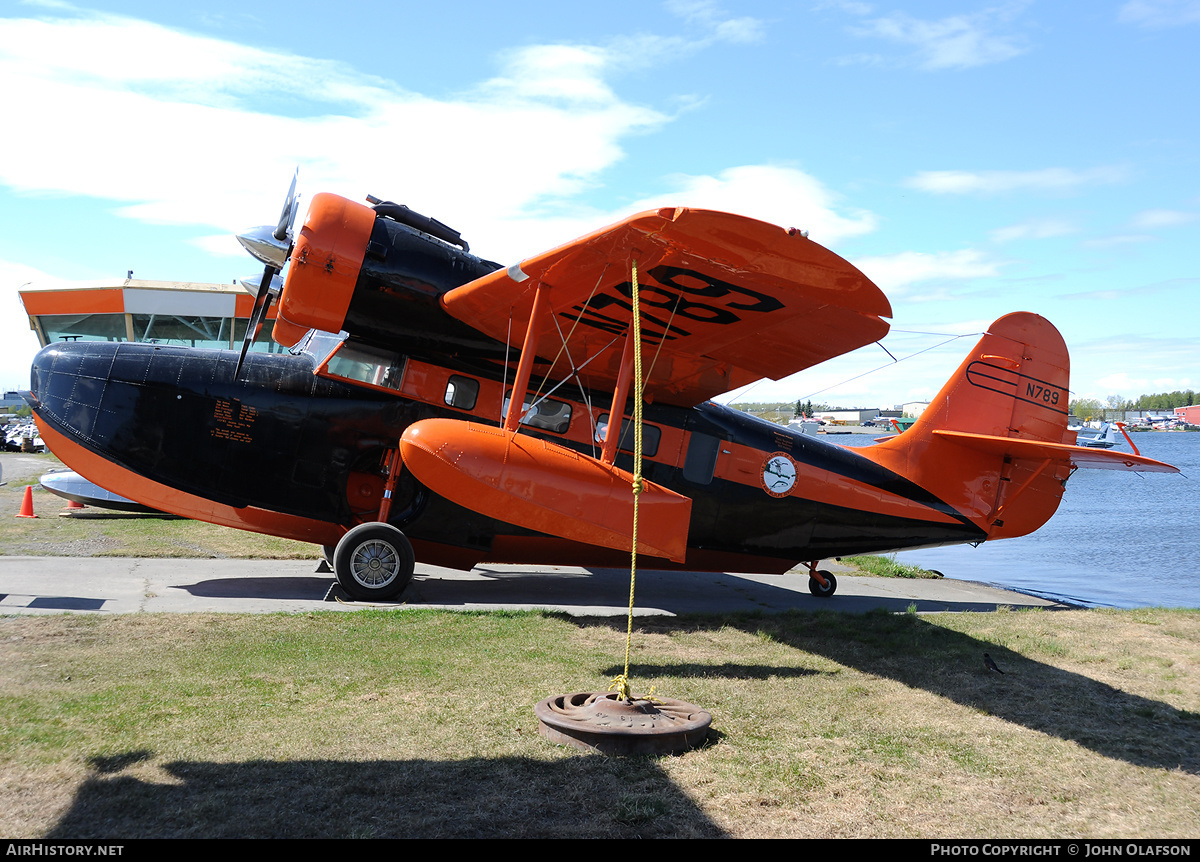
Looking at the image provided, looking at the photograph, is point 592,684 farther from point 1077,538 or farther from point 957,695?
point 1077,538

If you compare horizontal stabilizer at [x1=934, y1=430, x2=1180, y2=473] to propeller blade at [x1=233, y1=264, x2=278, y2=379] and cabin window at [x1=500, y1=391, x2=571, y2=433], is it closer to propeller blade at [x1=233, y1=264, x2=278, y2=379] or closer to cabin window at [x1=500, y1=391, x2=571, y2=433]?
cabin window at [x1=500, y1=391, x2=571, y2=433]

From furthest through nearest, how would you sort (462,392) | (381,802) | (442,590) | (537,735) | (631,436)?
(442,590), (631,436), (462,392), (537,735), (381,802)

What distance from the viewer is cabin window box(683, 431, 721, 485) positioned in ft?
34.3

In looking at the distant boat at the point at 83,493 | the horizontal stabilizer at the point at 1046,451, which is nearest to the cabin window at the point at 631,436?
the horizontal stabilizer at the point at 1046,451

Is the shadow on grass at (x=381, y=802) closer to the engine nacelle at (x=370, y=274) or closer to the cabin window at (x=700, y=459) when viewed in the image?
the engine nacelle at (x=370, y=274)

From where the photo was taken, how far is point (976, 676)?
7.14 meters

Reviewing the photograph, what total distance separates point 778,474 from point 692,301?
3.86 meters

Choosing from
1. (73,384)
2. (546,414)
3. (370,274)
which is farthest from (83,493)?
(546,414)

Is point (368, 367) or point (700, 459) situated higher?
point (368, 367)

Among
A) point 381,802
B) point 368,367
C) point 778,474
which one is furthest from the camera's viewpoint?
point 778,474

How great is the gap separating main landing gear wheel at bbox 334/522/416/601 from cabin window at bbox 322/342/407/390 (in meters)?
1.76

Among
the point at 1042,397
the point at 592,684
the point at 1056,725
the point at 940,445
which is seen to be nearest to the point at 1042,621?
the point at 940,445

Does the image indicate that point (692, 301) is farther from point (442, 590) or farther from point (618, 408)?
point (442, 590)

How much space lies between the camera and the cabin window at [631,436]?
10.1m
